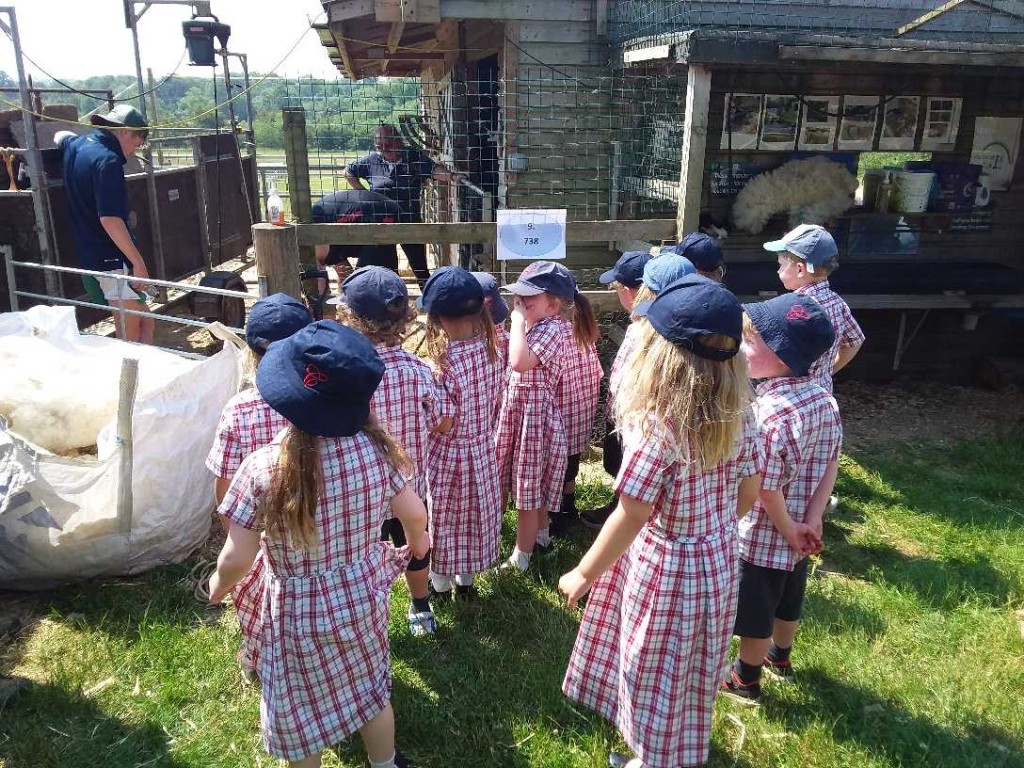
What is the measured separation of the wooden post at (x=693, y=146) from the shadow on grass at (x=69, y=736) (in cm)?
393

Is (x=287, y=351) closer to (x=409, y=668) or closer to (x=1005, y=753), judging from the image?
(x=409, y=668)

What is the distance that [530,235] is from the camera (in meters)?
4.55

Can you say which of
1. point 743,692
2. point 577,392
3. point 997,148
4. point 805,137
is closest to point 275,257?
point 577,392

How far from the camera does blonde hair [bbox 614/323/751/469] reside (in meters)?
1.95

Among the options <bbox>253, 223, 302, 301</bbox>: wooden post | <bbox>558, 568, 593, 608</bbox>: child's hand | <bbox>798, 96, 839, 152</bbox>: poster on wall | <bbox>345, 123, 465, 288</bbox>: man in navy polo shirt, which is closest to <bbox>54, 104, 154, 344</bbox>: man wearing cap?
<bbox>253, 223, 302, 301</bbox>: wooden post

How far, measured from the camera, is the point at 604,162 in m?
6.73

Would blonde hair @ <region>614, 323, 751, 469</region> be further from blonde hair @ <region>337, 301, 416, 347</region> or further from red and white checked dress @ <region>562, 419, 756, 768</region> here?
blonde hair @ <region>337, 301, 416, 347</region>

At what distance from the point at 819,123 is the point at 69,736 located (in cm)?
678

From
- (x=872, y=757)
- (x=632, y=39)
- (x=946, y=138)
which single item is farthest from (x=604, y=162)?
(x=872, y=757)

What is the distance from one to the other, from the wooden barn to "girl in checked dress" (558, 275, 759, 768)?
4.06 metres

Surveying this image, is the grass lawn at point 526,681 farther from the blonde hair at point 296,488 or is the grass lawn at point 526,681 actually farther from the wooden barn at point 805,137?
the wooden barn at point 805,137

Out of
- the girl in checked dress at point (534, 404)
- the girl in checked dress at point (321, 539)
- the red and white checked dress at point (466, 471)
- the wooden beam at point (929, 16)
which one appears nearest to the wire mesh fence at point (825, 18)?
the wooden beam at point (929, 16)

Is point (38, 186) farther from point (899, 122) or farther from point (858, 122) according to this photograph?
point (899, 122)

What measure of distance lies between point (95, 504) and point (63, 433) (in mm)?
654
